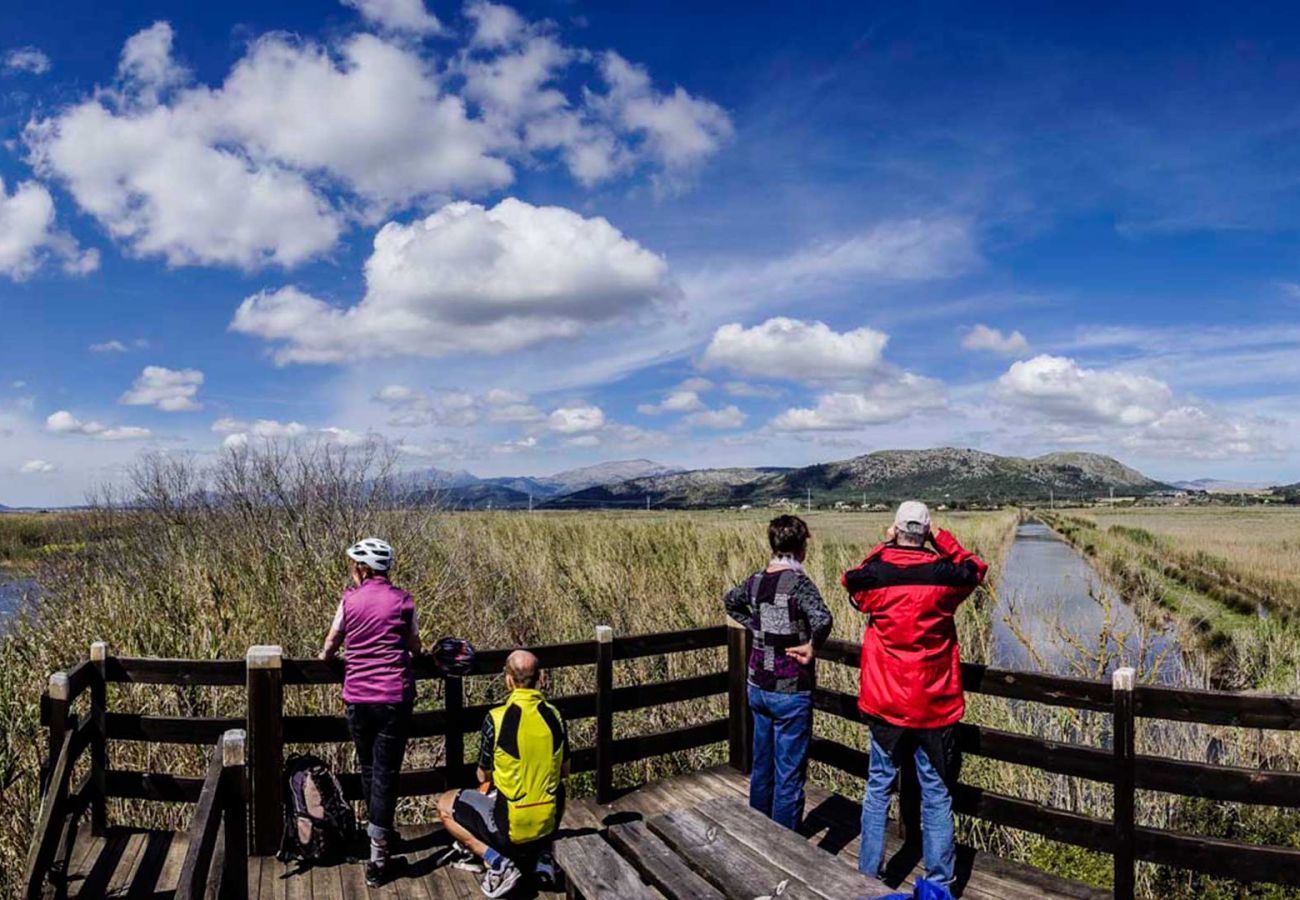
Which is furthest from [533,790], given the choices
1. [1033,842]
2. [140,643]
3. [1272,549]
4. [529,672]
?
[1272,549]

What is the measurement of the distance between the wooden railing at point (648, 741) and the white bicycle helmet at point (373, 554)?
0.82m

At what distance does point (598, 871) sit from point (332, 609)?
6890mm

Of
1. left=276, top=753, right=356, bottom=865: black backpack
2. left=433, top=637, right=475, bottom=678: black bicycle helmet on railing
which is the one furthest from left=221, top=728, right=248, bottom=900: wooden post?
left=433, top=637, right=475, bottom=678: black bicycle helmet on railing

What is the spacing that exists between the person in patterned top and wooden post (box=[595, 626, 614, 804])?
4.08 feet

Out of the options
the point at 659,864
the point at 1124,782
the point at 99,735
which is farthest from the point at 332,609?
the point at 1124,782

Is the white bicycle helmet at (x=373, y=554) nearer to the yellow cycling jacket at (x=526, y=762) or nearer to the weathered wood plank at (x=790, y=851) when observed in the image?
the yellow cycling jacket at (x=526, y=762)

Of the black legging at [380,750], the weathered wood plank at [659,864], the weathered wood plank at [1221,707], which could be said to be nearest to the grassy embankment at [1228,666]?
the weathered wood plank at [1221,707]

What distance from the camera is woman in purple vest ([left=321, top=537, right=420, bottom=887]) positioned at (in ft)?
15.4

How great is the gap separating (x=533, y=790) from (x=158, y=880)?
236cm

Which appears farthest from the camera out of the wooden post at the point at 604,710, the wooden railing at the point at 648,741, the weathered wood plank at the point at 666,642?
the weathered wood plank at the point at 666,642

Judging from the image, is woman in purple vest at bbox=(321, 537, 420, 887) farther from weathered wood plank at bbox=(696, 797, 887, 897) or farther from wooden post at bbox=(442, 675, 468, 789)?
weathered wood plank at bbox=(696, 797, 887, 897)

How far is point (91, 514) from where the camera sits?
16.5 metres

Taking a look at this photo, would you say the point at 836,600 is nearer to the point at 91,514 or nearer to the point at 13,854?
the point at 13,854

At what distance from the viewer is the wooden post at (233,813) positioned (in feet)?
11.5
